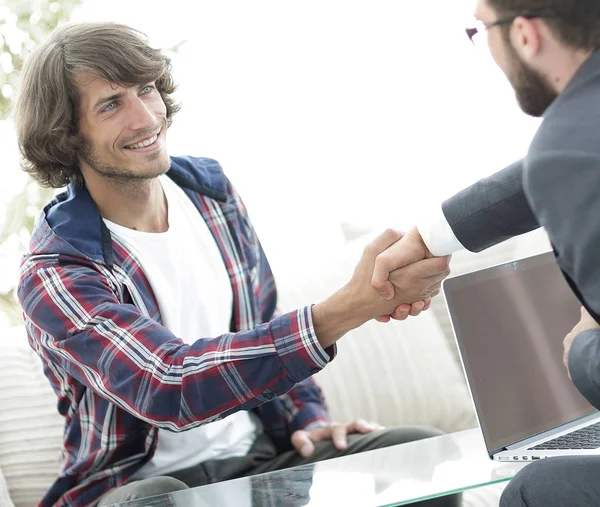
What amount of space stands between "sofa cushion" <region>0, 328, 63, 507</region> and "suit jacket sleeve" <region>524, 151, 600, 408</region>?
4.90ft

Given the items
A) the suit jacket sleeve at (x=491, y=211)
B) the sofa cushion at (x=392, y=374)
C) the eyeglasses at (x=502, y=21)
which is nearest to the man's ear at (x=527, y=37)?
the eyeglasses at (x=502, y=21)

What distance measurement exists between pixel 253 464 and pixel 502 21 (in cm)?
116

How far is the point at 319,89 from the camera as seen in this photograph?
3.01 m

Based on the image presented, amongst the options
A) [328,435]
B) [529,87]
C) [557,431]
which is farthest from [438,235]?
[328,435]

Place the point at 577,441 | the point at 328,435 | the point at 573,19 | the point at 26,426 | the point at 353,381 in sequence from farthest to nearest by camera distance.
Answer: the point at 353,381, the point at 26,426, the point at 328,435, the point at 577,441, the point at 573,19

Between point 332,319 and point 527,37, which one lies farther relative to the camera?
point 332,319

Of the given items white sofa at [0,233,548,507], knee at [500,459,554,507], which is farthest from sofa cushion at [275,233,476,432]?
knee at [500,459,554,507]

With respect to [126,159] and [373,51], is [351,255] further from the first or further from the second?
[373,51]

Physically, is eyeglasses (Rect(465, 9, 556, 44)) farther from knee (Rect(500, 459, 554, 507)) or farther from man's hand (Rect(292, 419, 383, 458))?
man's hand (Rect(292, 419, 383, 458))

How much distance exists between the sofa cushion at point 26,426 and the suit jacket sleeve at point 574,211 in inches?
58.9

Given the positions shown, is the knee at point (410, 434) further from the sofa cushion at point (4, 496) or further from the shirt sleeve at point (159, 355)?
the sofa cushion at point (4, 496)

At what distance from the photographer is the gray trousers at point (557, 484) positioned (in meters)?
1.04

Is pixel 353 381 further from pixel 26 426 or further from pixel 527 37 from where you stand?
pixel 527 37

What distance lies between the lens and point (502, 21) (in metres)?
1.05
